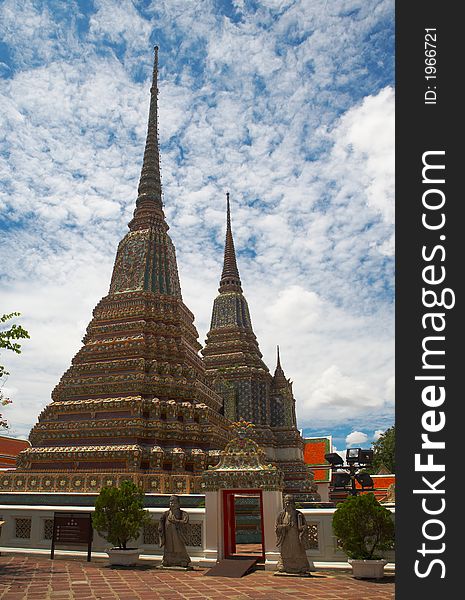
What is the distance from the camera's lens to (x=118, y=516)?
53.4 ft

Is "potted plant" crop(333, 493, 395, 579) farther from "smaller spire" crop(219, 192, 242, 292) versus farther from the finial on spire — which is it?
"smaller spire" crop(219, 192, 242, 292)

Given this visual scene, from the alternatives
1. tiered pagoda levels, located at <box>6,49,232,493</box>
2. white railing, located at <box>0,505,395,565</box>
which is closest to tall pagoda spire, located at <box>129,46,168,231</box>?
tiered pagoda levels, located at <box>6,49,232,493</box>

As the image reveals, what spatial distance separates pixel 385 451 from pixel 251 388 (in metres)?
25.0

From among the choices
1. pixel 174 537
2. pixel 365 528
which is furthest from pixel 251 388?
pixel 365 528

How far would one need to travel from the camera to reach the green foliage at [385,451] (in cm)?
5725

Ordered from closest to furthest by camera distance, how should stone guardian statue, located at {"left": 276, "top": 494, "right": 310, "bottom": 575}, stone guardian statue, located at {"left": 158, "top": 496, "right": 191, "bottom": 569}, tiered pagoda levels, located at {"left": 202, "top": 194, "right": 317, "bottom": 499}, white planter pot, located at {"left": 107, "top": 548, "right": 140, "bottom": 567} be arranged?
stone guardian statue, located at {"left": 276, "top": 494, "right": 310, "bottom": 575} < stone guardian statue, located at {"left": 158, "top": 496, "right": 191, "bottom": 569} < white planter pot, located at {"left": 107, "top": 548, "right": 140, "bottom": 567} < tiered pagoda levels, located at {"left": 202, "top": 194, "right": 317, "bottom": 499}

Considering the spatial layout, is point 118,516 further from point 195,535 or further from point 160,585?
point 160,585

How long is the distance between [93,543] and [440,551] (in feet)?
48.0

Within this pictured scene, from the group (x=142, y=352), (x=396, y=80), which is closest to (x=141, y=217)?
(x=142, y=352)

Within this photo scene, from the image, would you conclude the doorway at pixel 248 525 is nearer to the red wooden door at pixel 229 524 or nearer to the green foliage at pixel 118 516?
the red wooden door at pixel 229 524

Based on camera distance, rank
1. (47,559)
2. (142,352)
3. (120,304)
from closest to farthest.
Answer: (47,559) → (142,352) → (120,304)

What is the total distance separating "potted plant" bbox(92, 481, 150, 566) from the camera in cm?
1623

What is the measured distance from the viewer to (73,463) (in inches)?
976

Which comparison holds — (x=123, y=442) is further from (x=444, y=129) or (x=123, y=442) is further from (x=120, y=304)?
(x=444, y=129)
